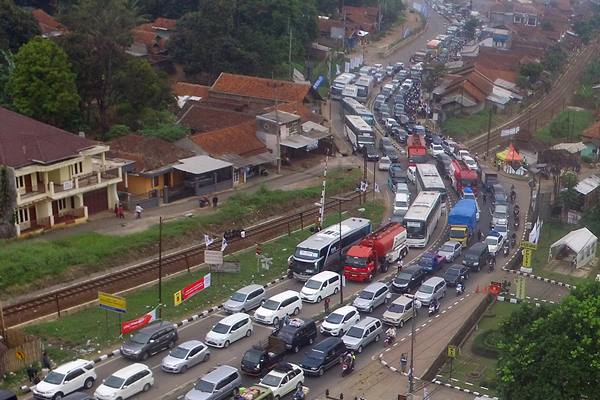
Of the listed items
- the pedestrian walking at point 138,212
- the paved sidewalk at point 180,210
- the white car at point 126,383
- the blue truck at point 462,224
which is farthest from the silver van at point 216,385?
the blue truck at point 462,224

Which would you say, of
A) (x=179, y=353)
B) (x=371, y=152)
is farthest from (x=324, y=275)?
(x=371, y=152)

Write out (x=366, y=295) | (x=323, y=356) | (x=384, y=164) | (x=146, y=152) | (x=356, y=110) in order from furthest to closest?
(x=356, y=110) < (x=384, y=164) < (x=146, y=152) < (x=366, y=295) < (x=323, y=356)

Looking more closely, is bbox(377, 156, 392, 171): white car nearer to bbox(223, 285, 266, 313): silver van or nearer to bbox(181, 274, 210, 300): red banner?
bbox(181, 274, 210, 300): red banner

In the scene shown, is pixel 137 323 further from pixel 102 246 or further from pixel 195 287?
pixel 102 246

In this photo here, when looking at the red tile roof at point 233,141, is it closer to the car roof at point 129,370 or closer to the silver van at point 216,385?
the car roof at point 129,370

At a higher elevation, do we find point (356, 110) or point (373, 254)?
point (373, 254)

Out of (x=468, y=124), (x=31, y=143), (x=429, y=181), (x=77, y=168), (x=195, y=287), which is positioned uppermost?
(x=31, y=143)

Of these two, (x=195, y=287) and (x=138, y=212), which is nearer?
(x=195, y=287)
